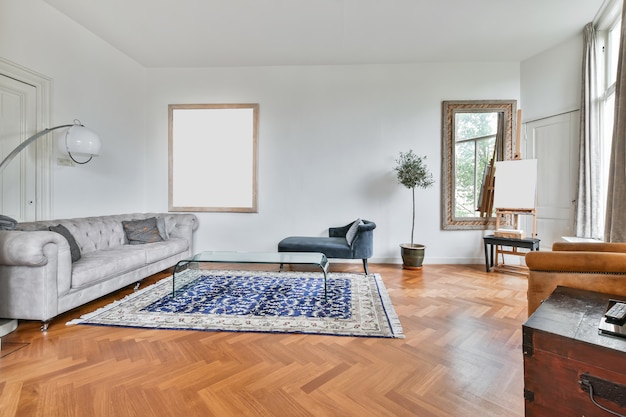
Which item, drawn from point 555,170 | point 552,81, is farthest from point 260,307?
point 552,81

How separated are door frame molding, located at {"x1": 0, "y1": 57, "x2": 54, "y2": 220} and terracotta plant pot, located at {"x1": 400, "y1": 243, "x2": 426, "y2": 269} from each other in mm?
4572

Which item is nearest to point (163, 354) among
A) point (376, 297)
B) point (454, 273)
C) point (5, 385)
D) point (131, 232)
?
point (5, 385)

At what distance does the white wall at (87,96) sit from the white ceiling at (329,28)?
0.79ft

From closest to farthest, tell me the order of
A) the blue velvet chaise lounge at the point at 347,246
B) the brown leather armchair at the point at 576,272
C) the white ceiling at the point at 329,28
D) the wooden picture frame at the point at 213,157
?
the brown leather armchair at the point at 576,272
the white ceiling at the point at 329,28
the blue velvet chaise lounge at the point at 347,246
the wooden picture frame at the point at 213,157

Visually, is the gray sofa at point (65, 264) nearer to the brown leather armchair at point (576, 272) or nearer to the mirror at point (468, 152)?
the brown leather armchair at point (576, 272)

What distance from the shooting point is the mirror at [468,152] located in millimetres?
4707

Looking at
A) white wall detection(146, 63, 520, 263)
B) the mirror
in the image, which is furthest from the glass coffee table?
the mirror

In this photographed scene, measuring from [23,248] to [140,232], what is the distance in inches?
68.1

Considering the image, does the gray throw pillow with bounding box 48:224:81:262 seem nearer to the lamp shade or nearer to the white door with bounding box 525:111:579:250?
the lamp shade

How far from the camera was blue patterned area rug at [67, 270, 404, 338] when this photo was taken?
2363 millimetres

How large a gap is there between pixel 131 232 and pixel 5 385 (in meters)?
2.46

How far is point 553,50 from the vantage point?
165 inches

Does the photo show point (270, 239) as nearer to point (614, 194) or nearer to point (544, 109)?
point (614, 194)

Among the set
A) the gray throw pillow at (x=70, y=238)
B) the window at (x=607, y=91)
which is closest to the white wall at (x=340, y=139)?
the window at (x=607, y=91)
